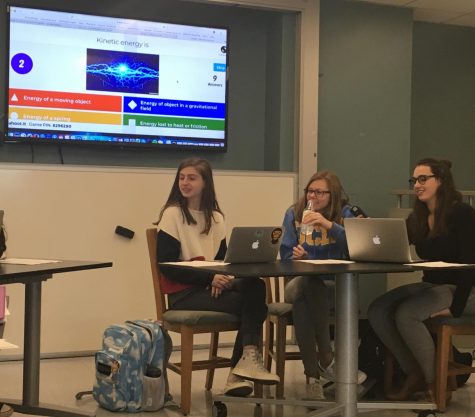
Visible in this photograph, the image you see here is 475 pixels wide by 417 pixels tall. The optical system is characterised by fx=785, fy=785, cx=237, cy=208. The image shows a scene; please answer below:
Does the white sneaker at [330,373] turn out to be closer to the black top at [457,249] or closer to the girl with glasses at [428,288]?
the girl with glasses at [428,288]

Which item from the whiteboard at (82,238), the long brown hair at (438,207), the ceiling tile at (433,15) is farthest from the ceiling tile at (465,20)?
the long brown hair at (438,207)

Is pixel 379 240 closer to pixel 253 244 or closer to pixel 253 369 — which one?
pixel 253 244

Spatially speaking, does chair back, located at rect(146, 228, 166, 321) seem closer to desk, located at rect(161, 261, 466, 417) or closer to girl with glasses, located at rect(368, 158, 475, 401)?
desk, located at rect(161, 261, 466, 417)

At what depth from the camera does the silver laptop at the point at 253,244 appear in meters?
3.03

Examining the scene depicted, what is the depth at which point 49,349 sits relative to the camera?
4.60m

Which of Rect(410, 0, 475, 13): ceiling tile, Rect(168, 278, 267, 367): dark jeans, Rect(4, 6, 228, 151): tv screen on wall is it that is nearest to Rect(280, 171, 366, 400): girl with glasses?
Rect(168, 278, 267, 367): dark jeans

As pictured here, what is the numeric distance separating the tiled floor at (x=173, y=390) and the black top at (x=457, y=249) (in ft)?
1.79

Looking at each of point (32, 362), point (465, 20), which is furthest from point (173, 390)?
point (465, 20)

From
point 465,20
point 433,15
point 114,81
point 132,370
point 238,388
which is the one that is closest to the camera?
point 238,388

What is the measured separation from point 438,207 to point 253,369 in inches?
46.7

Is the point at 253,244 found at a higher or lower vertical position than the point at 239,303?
higher

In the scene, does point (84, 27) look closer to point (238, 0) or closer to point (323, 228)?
point (238, 0)

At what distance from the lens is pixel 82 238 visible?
4668mm

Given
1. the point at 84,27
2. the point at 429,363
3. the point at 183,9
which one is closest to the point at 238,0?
the point at 183,9
